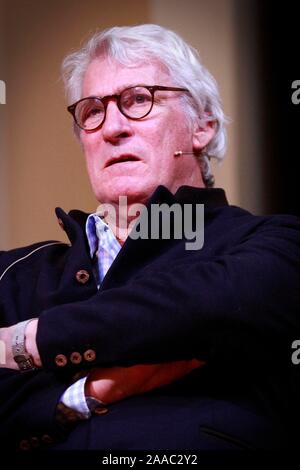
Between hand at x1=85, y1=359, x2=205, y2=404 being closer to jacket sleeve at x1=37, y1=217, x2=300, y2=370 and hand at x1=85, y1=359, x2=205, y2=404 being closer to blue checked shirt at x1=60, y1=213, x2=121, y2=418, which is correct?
jacket sleeve at x1=37, y1=217, x2=300, y2=370

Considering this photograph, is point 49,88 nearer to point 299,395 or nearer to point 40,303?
point 40,303

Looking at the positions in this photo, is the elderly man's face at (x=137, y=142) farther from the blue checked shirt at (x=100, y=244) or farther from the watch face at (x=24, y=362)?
the watch face at (x=24, y=362)

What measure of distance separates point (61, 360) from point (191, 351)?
0.21 metres

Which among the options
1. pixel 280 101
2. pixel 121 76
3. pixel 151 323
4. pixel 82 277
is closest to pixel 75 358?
pixel 151 323

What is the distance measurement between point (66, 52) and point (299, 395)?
1.26 meters

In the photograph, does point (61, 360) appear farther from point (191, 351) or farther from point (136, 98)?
point (136, 98)

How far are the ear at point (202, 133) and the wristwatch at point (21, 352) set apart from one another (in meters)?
0.63

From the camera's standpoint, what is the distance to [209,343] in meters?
1.05

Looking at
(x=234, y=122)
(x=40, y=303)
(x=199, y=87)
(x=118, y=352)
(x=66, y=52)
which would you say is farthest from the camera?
(x=66, y=52)

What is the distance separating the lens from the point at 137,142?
1.42 m

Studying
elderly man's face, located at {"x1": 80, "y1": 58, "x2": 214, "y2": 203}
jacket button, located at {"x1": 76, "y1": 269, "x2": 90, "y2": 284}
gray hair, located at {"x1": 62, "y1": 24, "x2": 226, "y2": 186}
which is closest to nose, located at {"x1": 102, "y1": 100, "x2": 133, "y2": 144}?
elderly man's face, located at {"x1": 80, "y1": 58, "x2": 214, "y2": 203}

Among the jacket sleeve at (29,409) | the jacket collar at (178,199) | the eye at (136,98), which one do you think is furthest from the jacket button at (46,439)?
the eye at (136,98)

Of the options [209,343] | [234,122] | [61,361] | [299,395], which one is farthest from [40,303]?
[234,122]

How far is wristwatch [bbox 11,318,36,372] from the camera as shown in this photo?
1105 mm
